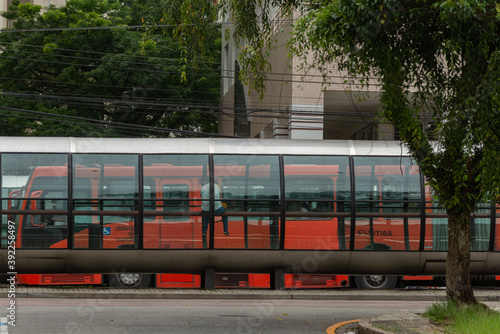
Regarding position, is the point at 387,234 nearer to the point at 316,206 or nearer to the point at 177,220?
the point at 316,206

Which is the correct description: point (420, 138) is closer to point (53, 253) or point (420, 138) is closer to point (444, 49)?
point (444, 49)

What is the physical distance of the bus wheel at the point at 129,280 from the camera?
15.1 meters

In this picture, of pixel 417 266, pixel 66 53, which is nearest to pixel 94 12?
pixel 66 53

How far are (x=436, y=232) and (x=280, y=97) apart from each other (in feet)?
33.9

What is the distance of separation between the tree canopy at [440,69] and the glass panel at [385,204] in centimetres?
355

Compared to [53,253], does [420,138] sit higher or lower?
higher

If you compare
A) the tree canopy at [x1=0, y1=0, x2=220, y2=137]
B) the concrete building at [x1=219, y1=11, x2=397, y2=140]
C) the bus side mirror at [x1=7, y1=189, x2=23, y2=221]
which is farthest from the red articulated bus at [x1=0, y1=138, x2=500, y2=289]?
the tree canopy at [x1=0, y1=0, x2=220, y2=137]

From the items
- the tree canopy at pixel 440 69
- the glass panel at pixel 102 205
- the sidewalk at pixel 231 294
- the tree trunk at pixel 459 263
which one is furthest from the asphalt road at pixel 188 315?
the tree canopy at pixel 440 69

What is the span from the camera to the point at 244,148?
14992mm

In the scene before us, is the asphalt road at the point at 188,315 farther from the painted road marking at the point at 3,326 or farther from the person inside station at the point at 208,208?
the person inside station at the point at 208,208

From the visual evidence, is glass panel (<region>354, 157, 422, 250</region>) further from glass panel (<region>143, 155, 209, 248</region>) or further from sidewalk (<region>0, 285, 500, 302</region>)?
glass panel (<region>143, 155, 209, 248</region>)

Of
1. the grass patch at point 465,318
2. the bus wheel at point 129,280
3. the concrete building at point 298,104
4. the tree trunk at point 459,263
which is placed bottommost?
the bus wheel at point 129,280

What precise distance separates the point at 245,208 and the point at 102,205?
2.92m

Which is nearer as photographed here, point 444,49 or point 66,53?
point 444,49
